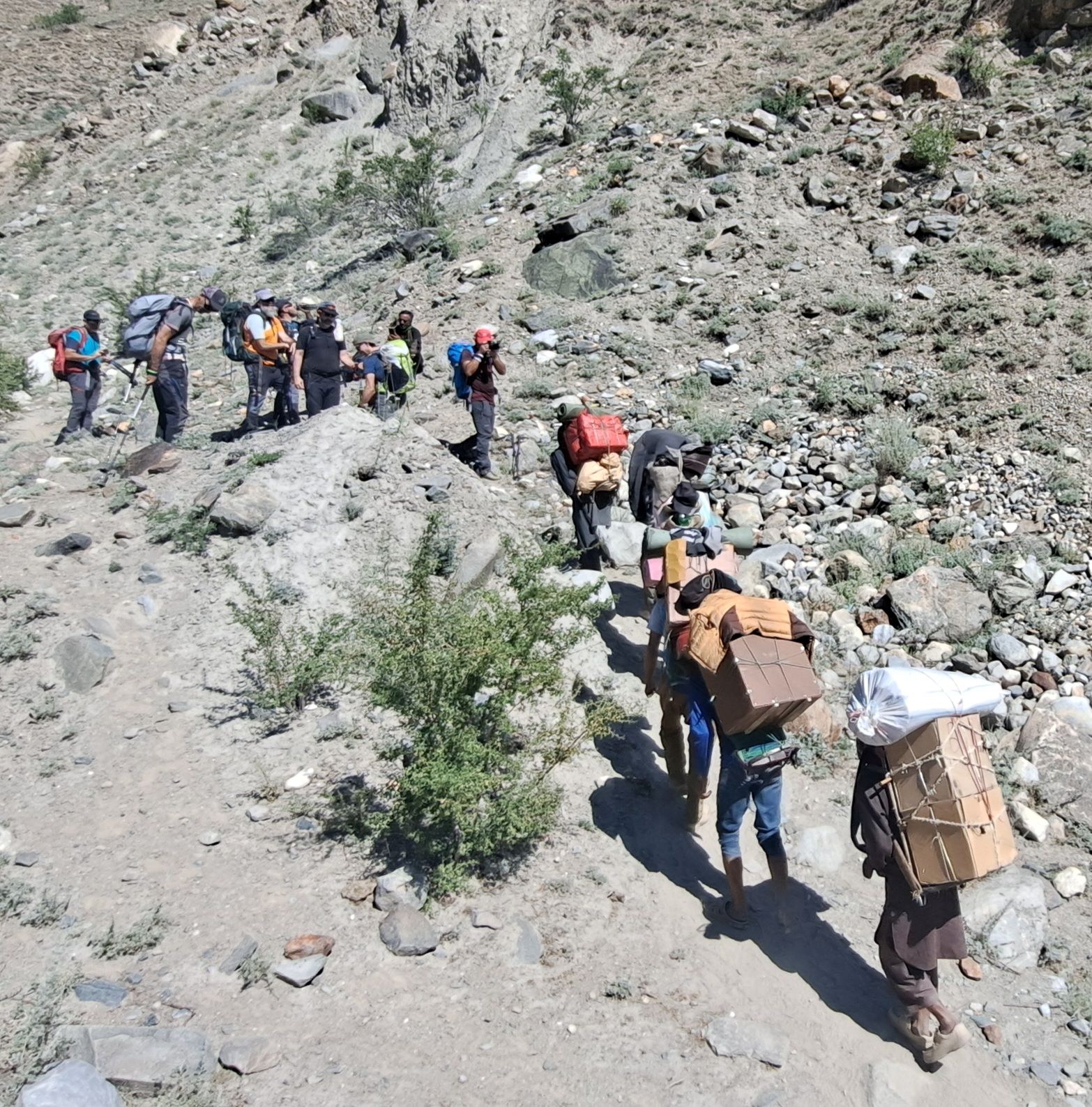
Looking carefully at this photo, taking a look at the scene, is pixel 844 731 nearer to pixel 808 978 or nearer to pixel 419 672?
pixel 808 978

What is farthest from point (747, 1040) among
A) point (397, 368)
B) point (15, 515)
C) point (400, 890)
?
point (397, 368)

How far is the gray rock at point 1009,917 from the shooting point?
14.9ft

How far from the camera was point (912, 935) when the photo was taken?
3.90 metres

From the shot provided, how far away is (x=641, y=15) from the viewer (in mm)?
18938

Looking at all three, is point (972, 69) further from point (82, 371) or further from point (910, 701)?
point (910, 701)

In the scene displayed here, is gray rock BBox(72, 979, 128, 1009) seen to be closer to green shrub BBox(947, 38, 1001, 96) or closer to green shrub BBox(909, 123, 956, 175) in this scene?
green shrub BBox(909, 123, 956, 175)

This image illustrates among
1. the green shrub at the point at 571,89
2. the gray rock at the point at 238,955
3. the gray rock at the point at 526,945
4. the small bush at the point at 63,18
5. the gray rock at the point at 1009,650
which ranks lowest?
the gray rock at the point at 1009,650

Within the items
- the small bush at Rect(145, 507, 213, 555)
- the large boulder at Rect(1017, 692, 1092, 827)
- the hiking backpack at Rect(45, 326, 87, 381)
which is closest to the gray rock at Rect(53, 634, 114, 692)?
the small bush at Rect(145, 507, 213, 555)

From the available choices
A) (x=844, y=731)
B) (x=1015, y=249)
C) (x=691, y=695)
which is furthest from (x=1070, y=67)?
(x=691, y=695)

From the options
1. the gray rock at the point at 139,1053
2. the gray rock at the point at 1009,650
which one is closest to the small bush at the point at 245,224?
the gray rock at the point at 1009,650

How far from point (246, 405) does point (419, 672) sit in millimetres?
7447

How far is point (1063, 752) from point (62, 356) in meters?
9.84

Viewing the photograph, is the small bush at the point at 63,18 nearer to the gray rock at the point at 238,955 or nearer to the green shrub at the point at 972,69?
the green shrub at the point at 972,69

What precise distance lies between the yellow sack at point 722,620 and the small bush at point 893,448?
15.0 ft
